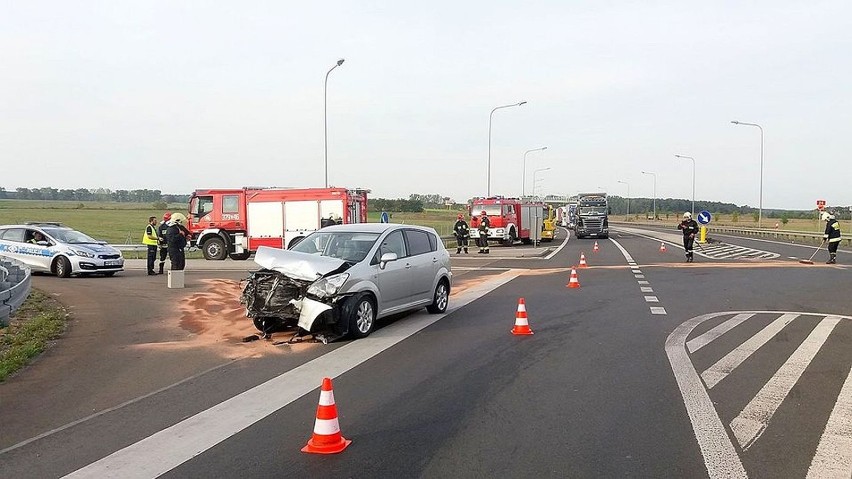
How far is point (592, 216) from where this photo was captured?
158 feet

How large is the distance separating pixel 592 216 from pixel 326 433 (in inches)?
1776

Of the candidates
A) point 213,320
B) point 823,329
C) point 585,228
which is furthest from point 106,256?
point 585,228

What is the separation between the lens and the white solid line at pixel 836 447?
15.0 ft

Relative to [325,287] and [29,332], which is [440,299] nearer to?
[325,287]

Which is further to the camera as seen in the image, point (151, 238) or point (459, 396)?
point (151, 238)

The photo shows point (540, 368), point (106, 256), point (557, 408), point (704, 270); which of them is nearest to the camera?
point (557, 408)

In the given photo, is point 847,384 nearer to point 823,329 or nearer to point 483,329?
point 823,329

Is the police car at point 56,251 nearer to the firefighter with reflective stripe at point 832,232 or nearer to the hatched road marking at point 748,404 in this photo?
the hatched road marking at point 748,404

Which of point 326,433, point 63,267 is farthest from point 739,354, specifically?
point 63,267

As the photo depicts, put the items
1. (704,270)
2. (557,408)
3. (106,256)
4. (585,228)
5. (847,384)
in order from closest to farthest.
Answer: (557,408), (847,384), (106,256), (704,270), (585,228)

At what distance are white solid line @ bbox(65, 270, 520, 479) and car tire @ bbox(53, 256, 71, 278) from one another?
13.1 meters

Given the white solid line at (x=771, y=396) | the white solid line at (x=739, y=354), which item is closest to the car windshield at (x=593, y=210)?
the white solid line at (x=739, y=354)

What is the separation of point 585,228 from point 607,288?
33.5m

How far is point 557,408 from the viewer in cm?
614
